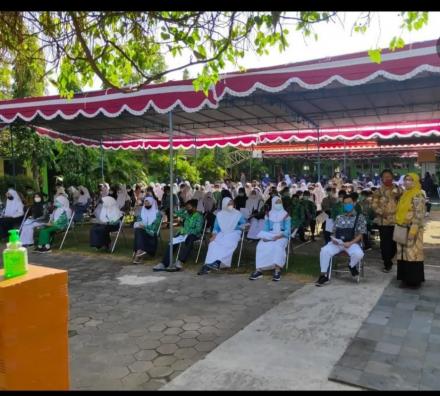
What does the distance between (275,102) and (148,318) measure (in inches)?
183

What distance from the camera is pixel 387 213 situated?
6.30 metres

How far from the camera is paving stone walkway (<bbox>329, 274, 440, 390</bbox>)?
9.77 ft

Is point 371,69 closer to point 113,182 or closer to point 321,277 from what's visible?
point 321,277

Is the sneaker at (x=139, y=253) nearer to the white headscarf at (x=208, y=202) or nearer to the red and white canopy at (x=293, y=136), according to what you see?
the white headscarf at (x=208, y=202)

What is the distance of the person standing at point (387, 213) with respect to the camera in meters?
6.23

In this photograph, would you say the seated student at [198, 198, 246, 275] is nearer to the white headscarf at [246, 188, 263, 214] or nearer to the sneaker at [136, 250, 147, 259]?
the sneaker at [136, 250, 147, 259]

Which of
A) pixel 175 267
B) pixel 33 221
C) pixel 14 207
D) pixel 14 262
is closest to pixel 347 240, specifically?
pixel 175 267

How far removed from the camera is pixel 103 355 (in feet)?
11.5

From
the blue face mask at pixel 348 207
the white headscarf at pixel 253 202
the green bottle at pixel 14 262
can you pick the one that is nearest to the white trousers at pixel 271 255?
the blue face mask at pixel 348 207

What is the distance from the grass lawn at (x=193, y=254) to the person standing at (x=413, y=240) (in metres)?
1.26

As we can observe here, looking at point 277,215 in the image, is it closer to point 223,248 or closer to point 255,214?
point 223,248

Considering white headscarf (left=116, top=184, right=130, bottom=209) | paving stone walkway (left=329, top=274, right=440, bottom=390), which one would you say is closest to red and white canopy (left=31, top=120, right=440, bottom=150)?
white headscarf (left=116, top=184, right=130, bottom=209)

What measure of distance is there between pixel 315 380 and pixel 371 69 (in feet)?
11.9

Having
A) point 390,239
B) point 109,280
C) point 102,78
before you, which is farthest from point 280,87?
point 109,280
